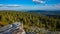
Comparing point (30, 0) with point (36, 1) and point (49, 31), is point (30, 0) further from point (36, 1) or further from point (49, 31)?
point (49, 31)

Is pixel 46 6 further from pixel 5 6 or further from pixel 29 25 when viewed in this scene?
pixel 5 6

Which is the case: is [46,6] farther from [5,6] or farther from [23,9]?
[5,6]

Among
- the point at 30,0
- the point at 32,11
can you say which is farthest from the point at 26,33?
the point at 30,0

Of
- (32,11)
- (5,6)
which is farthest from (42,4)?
(5,6)

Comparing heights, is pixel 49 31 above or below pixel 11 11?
below

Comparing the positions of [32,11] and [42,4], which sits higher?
[42,4]

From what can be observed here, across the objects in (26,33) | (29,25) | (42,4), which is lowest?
(26,33)

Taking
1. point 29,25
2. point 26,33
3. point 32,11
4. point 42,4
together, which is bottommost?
point 26,33
